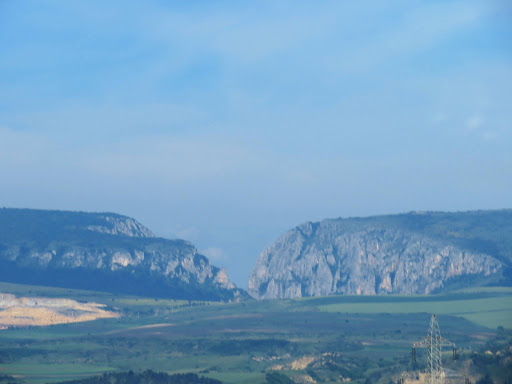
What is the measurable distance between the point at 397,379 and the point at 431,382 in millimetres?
47788

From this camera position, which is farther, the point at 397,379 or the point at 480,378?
the point at 397,379

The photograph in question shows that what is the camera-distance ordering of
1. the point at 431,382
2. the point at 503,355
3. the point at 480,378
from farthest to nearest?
1. the point at 503,355
2. the point at 480,378
3. the point at 431,382

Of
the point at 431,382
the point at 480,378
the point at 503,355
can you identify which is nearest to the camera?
the point at 431,382

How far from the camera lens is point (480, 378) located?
600ft

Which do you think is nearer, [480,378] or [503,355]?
[480,378]

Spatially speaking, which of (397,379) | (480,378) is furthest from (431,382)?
(397,379)

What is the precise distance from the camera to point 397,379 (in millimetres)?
199750

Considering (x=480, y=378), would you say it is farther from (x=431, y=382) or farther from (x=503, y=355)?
(x=431, y=382)

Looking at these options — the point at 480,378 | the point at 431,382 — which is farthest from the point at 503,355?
the point at 431,382

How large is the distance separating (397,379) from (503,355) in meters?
20.2

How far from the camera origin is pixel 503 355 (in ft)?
655

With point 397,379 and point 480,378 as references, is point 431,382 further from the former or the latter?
point 397,379

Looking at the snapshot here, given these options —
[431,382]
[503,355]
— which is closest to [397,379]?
[503,355]
